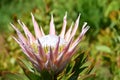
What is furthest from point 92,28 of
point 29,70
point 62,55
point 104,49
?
point 62,55

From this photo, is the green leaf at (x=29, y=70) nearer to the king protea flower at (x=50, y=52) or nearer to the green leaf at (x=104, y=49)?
the king protea flower at (x=50, y=52)

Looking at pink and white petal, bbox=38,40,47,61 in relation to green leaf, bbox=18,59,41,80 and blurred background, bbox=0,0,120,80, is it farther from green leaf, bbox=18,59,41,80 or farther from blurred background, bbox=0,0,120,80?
blurred background, bbox=0,0,120,80

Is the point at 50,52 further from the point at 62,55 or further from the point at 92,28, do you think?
the point at 92,28

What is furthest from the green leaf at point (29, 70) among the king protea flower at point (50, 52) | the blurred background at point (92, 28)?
the blurred background at point (92, 28)

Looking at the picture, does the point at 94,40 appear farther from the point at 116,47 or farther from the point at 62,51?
the point at 62,51

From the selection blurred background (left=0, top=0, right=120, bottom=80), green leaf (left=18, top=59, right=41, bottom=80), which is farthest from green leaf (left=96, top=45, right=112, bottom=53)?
green leaf (left=18, top=59, right=41, bottom=80)

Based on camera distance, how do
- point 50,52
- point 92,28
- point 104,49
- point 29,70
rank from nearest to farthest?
1. point 50,52
2. point 29,70
3. point 104,49
4. point 92,28

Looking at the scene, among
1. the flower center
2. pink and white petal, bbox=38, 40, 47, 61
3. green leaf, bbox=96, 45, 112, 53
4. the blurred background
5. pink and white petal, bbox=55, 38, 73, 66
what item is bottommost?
pink and white petal, bbox=55, 38, 73, 66

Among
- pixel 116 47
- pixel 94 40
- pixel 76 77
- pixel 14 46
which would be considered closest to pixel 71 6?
pixel 94 40
